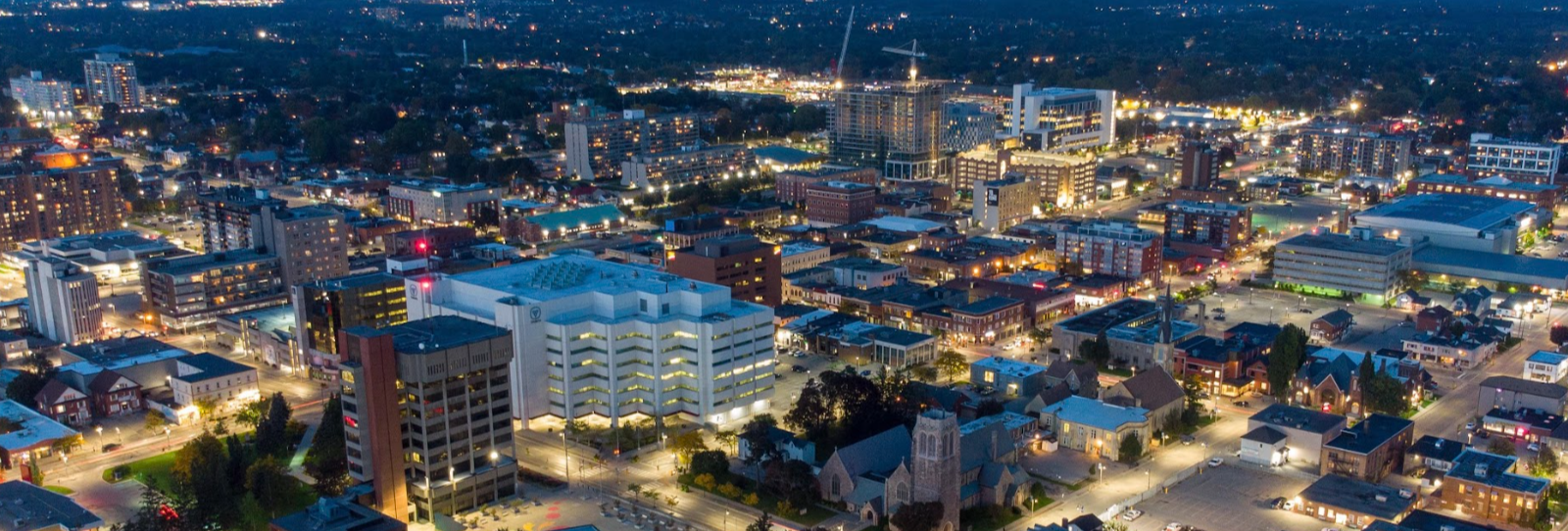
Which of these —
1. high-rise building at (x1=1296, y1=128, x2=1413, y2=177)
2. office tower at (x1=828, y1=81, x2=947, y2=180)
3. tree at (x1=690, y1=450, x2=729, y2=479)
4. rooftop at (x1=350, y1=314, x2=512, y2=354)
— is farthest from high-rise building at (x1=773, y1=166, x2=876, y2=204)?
rooftop at (x1=350, y1=314, x2=512, y2=354)

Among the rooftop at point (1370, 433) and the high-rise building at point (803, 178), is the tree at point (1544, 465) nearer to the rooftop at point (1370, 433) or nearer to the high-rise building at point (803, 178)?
the rooftop at point (1370, 433)

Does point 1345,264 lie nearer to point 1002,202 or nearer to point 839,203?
point 1002,202

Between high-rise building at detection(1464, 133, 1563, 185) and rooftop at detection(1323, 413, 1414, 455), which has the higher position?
high-rise building at detection(1464, 133, 1563, 185)

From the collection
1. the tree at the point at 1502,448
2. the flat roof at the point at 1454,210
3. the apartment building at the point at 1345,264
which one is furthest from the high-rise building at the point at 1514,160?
the tree at the point at 1502,448

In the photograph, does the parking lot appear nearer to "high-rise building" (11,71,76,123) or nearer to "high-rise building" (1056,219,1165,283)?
"high-rise building" (1056,219,1165,283)

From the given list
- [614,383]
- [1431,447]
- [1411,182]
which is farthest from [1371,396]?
[1411,182]

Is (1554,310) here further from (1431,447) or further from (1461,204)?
(1431,447)

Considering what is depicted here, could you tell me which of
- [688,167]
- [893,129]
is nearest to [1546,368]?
[893,129]
